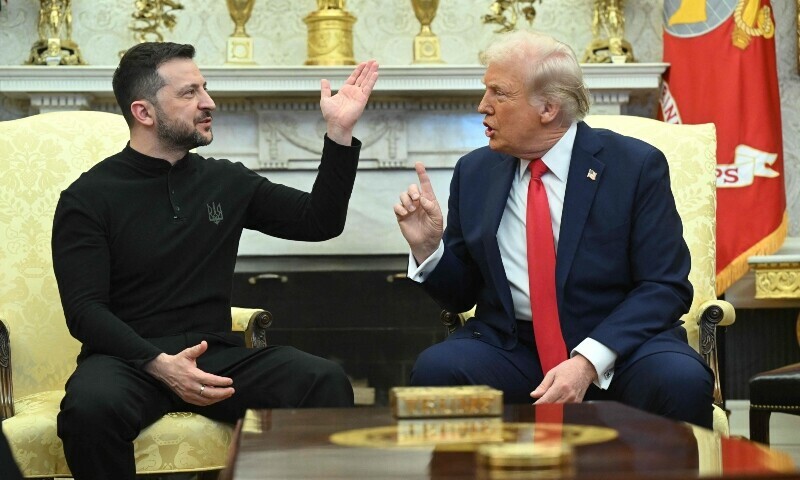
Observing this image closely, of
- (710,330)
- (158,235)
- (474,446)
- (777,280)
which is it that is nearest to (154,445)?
(158,235)

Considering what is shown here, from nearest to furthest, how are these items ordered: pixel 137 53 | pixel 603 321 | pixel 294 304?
1. pixel 603 321
2. pixel 137 53
3. pixel 294 304

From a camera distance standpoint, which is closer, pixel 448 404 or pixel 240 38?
pixel 448 404

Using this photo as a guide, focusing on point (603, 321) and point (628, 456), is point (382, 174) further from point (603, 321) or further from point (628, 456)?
point (628, 456)

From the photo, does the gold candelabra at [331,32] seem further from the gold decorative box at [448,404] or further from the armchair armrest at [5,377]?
the gold decorative box at [448,404]

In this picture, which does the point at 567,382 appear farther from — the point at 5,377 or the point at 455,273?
the point at 5,377

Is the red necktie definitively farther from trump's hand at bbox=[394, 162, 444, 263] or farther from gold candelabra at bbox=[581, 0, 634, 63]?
gold candelabra at bbox=[581, 0, 634, 63]

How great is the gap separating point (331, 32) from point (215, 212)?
6.51 ft

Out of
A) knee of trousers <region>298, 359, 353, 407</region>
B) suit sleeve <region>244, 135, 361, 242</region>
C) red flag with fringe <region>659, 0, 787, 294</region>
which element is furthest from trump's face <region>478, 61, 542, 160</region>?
red flag with fringe <region>659, 0, 787, 294</region>

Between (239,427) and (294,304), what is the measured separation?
273cm

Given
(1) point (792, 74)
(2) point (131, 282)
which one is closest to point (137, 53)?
(2) point (131, 282)

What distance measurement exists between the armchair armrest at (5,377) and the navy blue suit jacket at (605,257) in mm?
1057

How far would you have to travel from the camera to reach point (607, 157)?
3033 mm

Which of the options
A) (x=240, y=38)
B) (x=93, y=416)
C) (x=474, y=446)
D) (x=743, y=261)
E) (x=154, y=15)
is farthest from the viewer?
(x=240, y=38)

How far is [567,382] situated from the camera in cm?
268
